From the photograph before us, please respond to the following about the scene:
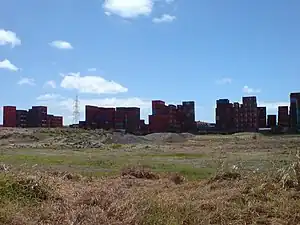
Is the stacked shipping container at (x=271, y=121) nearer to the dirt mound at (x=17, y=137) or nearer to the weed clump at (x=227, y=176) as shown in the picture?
the dirt mound at (x=17, y=137)

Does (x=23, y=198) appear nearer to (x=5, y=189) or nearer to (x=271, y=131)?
(x=5, y=189)

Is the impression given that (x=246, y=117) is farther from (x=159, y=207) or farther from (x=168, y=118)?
(x=159, y=207)

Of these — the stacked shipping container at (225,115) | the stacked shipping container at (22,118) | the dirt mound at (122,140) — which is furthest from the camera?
the stacked shipping container at (22,118)

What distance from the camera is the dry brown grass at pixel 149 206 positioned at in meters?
8.45

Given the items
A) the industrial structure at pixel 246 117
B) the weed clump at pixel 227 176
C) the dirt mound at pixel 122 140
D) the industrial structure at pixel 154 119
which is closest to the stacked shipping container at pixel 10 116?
the industrial structure at pixel 154 119

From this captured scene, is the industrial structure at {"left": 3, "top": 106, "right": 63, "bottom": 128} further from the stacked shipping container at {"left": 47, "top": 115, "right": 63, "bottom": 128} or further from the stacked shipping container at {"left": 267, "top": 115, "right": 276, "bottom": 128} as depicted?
the stacked shipping container at {"left": 267, "top": 115, "right": 276, "bottom": 128}

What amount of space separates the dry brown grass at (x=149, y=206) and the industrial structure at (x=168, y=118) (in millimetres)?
60152

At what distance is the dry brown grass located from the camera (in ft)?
27.7

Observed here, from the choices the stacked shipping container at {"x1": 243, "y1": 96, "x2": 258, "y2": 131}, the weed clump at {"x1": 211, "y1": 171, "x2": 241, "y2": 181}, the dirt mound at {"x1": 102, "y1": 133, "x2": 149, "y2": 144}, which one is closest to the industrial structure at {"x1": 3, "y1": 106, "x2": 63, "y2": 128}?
the dirt mound at {"x1": 102, "y1": 133, "x2": 149, "y2": 144}

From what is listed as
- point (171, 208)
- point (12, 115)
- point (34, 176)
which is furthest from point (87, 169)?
point (12, 115)

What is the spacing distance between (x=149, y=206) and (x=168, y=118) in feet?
222

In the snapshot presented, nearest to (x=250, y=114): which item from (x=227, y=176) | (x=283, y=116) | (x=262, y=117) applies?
(x=262, y=117)

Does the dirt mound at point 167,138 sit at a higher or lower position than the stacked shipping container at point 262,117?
lower

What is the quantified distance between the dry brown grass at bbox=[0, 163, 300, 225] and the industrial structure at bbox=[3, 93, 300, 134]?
6015cm
